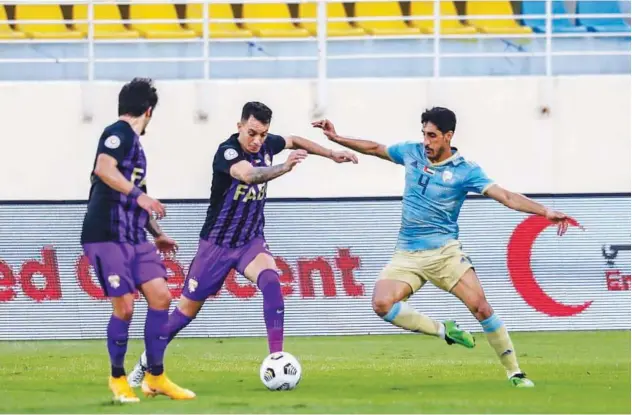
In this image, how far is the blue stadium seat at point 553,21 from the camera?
18531mm

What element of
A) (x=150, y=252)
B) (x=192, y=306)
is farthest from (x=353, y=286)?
(x=150, y=252)

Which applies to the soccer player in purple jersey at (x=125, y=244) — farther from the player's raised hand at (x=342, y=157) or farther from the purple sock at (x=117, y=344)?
the player's raised hand at (x=342, y=157)

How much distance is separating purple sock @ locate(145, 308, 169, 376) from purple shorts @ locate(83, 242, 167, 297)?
0.71 ft

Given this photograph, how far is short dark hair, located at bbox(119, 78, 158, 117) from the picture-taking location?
8938mm

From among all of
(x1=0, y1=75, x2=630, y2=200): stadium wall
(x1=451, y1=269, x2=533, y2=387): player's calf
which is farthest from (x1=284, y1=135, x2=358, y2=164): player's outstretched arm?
(x1=0, y1=75, x2=630, y2=200): stadium wall

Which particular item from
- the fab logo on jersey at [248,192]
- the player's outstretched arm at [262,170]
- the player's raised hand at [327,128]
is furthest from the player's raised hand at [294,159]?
the player's raised hand at [327,128]

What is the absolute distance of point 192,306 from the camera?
10.0 m

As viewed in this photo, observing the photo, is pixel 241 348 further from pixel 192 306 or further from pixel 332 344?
pixel 192 306

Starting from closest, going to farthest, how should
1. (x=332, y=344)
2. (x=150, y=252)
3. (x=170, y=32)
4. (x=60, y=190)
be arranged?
(x=150, y=252) → (x=332, y=344) → (x=60, y=190) → (x=170, y=32)

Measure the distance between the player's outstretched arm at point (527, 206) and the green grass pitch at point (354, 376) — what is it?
3.50 ft

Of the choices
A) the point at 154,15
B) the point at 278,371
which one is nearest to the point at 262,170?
the point at 278,371

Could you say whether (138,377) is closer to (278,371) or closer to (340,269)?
(278,371)

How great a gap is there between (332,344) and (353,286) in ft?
2.79

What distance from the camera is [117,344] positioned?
892 centimetres
